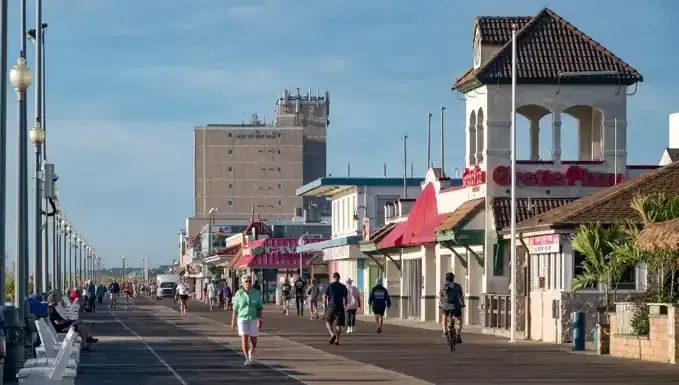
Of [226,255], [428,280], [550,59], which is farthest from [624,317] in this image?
[226,255]

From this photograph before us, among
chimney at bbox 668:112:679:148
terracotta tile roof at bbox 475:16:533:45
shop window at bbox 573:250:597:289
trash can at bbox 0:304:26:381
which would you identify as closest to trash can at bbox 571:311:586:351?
shop window at bbox 573:250:597:289

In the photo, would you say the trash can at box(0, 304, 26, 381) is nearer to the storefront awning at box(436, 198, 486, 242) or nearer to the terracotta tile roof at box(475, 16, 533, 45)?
the storefront awning at box(436, 198, 486, 242)

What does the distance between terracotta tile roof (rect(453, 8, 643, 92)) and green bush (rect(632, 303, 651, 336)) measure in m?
15.8

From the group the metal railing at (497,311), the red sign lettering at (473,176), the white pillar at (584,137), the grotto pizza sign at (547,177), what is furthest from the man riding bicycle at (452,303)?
the white pillar at (584,137)

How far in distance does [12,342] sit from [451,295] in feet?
44.8

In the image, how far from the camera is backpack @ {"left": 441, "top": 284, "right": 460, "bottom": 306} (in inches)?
1410

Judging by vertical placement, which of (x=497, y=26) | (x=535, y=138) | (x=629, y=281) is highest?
(x=497, y=26)

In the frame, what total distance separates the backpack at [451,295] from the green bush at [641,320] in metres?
4.42

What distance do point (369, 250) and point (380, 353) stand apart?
30.6 metres

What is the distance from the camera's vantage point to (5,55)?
2591 centimetres

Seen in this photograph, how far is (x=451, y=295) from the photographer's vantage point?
35.9 meters

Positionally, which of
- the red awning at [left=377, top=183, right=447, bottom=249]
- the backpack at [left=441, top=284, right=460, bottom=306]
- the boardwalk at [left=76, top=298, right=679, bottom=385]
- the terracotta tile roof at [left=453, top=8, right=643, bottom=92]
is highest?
the terracotta tile roof at [left=453, top=8, right=643, bottom=92]

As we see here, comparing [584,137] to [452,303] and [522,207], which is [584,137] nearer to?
[522,207]

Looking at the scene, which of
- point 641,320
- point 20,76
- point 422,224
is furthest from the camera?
point 422,224
